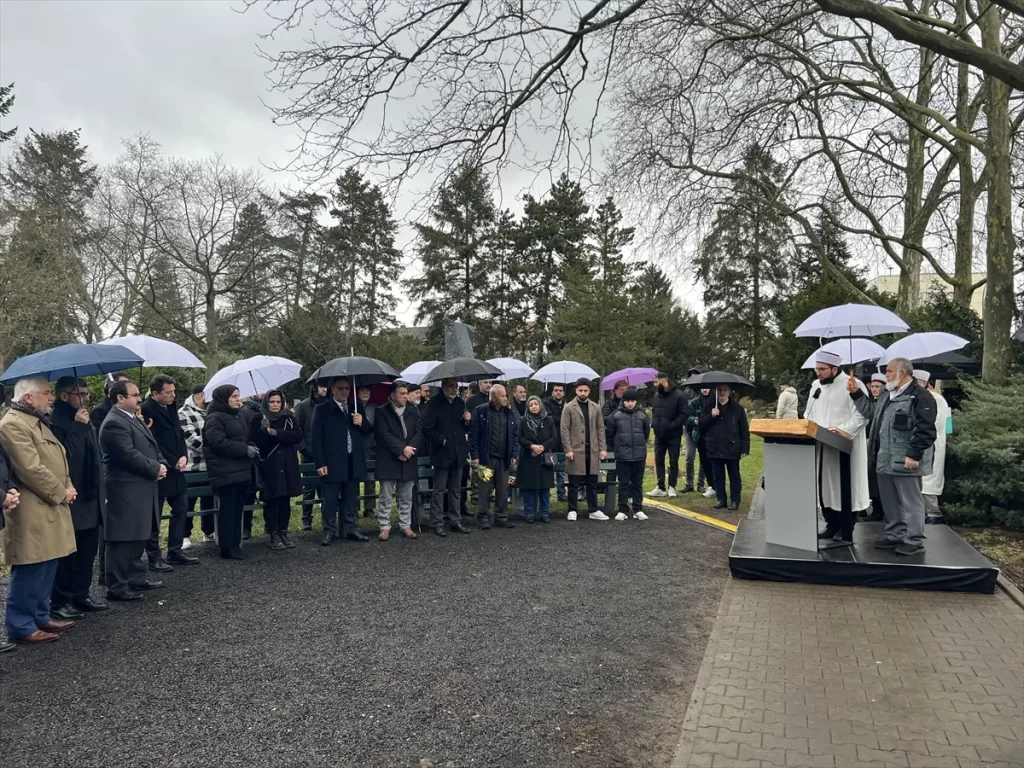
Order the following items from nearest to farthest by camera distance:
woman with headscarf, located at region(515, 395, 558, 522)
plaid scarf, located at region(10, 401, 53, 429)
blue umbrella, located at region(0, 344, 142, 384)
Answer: plaid scarf, located at region(10, 401, 53, 429), blue umbrella, located at region(0, 344, 142, 384), woman with headscarf, located at region(515, 395, 558, 522)

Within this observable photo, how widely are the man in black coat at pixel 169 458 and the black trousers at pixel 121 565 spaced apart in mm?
802

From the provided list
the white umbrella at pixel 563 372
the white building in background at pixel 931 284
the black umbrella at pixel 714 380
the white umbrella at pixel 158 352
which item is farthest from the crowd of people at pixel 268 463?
the white building in background at pixel 931 284

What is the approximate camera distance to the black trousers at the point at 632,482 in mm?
9742

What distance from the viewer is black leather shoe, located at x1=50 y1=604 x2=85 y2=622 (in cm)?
548

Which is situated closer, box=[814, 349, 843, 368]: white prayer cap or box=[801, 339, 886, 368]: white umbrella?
box=[814, 349, 843, 368]: white prayer cap

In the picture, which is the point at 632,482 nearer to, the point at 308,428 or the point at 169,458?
the point at 308,428

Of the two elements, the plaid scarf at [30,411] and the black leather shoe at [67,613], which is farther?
the black leather shoe at [67,613]

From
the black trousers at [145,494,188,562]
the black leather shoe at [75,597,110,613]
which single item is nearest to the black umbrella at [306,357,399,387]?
the black trousers at [145,494,188,562]

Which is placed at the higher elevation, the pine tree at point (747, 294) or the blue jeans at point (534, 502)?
the pine tree at point (747, 294)

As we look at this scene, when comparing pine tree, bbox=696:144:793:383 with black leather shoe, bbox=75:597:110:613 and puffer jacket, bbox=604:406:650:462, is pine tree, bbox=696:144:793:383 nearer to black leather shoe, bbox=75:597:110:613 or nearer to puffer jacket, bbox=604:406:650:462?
puffer jacket, bbox=604:406:650:462

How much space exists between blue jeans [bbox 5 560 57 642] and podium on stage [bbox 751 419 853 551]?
20.4 ft

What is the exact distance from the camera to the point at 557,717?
382 cm

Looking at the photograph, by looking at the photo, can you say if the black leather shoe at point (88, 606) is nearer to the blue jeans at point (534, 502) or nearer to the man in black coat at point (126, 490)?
the man in black coat at point (126, 490)

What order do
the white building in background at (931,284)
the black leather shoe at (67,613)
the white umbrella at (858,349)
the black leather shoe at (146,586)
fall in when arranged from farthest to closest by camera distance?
1. the white building in background at (931,284)
2. the white umbrella at (858,349)
3. the black leather shoe at (146,586)
4. the black leather shoe at (67,613)
